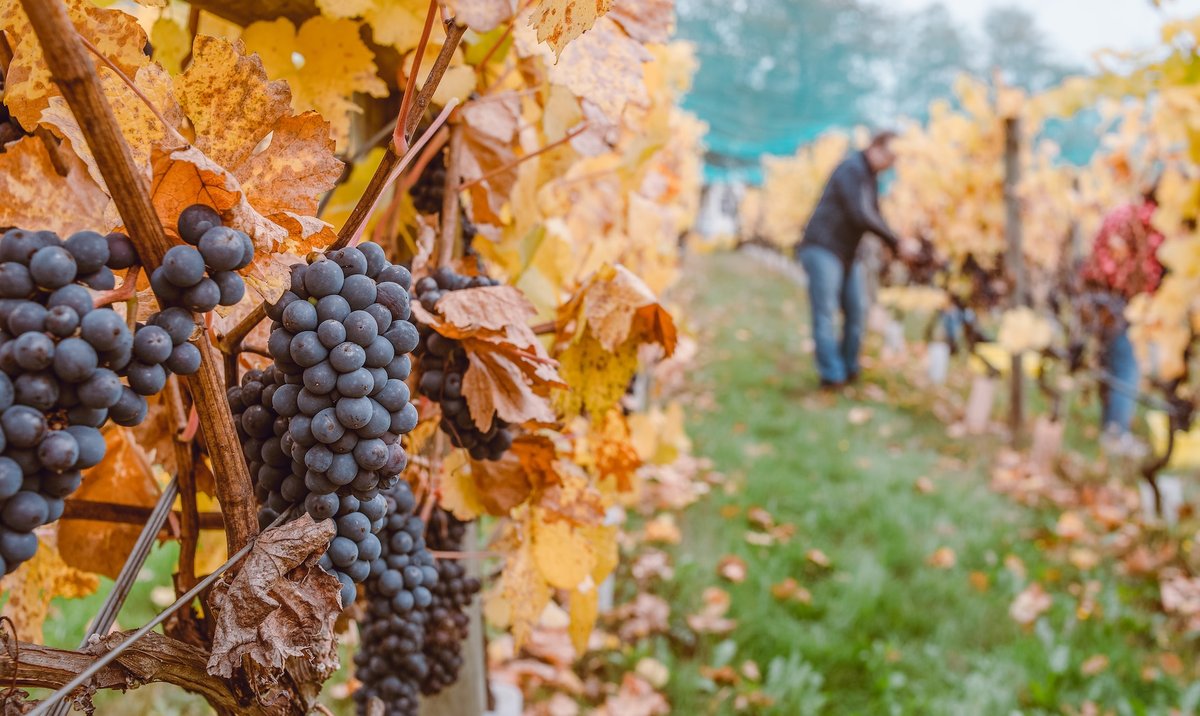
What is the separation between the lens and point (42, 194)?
53 cm

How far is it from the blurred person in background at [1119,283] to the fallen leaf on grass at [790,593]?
2.46 m

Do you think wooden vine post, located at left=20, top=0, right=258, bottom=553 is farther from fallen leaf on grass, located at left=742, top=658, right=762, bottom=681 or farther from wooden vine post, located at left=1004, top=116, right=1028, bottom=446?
wooden vine post, located at left=1004, top=116, right=1028, bottom=446

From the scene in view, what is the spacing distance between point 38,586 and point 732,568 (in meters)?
2.70

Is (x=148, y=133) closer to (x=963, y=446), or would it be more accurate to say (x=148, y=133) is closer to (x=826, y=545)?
(x=826, y=545)

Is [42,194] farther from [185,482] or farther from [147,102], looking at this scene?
[185,482]

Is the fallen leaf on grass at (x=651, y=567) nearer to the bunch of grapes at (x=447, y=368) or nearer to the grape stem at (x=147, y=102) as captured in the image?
the bunch of grapes at (x=447, y=368)

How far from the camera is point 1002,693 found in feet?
8.00

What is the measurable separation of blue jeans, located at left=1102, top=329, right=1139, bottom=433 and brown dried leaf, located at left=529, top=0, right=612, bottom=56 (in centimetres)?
543

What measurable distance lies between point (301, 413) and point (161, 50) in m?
0.72

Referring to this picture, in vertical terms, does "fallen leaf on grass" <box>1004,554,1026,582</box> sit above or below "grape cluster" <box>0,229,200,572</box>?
below

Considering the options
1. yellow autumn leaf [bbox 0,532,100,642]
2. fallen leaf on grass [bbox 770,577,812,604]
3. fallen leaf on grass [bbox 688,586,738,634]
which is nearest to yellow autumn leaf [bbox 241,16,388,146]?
yellow autumn leaf [bbox 0,532,100,642]

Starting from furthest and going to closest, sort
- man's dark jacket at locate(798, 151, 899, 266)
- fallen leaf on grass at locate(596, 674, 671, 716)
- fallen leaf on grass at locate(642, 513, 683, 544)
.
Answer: man's dark jacket at locate(798, 151, 899, 266) < fallen leaf on grass at locate(642, 513, 683, 544) < fallen leaf on grass at locate(596, 674, 671, 716)

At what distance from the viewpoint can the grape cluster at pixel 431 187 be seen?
1047mm

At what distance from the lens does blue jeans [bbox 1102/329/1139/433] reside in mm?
4873
